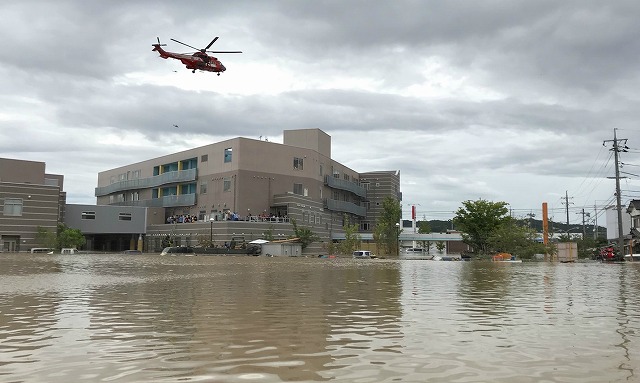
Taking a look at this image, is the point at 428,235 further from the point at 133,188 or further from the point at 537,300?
the point at 537,300

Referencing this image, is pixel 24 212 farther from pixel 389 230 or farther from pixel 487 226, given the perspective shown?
pixel 487 226

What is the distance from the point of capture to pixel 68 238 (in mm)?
78812

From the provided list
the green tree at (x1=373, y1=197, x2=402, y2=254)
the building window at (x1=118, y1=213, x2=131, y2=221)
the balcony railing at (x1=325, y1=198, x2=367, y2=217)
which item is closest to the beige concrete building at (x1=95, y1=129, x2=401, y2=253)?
the balcony railing at (x1=325, y1=198, x2=367, y2=217)

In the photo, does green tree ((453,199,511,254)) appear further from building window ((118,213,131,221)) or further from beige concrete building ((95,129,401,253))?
building window ((118,213,131,221))

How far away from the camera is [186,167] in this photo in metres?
95.6

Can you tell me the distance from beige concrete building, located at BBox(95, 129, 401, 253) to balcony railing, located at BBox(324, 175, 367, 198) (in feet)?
0.60

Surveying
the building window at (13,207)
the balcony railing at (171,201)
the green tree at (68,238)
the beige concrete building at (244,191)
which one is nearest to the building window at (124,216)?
the beige concrete building at (244,191)

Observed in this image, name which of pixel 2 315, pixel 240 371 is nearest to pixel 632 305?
pixel 240 371

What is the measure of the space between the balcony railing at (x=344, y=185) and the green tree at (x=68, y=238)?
4018 cm

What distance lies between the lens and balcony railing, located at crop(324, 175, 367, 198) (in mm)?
99000

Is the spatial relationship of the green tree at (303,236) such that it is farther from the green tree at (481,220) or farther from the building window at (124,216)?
the building window at (124,216)

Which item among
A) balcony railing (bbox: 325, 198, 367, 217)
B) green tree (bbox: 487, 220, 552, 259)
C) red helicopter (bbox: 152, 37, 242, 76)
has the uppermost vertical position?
red helicopter (bbox: 152, 37, 242, 76)

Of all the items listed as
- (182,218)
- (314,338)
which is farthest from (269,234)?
(314,338)

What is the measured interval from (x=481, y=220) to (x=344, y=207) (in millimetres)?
35809
